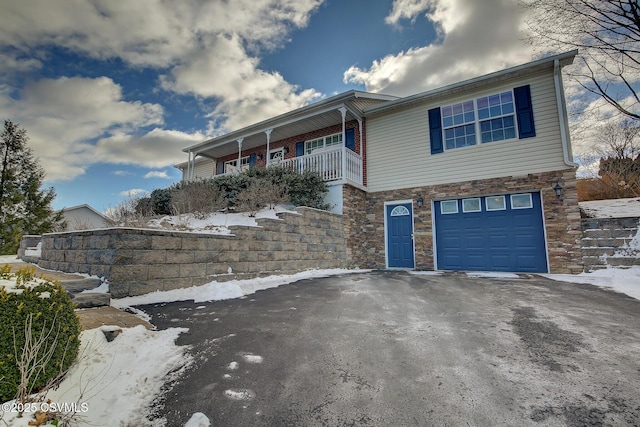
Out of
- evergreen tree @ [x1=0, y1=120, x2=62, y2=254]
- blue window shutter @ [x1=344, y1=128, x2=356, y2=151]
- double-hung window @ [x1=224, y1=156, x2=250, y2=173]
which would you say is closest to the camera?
blue window shutter @ [x1=344, y1=128, x2=356, y2=151]

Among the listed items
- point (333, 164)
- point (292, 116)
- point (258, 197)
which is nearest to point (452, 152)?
point (333, 164)

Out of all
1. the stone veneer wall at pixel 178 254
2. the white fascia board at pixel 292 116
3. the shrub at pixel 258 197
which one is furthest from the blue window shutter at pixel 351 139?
the stone veneer wall at pixel 178 254

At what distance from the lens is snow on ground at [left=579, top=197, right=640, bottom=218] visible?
6764 mm

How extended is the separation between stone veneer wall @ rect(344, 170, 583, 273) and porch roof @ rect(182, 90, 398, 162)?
299 centimetres

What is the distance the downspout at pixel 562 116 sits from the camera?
7172 millimetres

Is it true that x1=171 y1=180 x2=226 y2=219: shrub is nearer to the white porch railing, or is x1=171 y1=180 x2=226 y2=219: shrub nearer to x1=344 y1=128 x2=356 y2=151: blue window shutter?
the white porch railing

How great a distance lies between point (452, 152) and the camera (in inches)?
341

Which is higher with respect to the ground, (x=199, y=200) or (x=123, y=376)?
(x=199, y=200)

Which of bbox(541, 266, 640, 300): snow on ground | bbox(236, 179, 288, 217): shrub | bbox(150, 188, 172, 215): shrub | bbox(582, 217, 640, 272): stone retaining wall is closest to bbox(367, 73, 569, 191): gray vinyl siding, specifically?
bbox(582, 217, 640, 272): stone retaining wall

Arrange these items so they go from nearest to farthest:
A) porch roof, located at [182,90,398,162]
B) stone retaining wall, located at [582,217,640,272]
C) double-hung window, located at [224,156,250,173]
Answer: stone retaining wall, located at [582,217,640,272] < porch roof, located at [182,90,398,162] < double-hung window, located at [224,156,250,173]

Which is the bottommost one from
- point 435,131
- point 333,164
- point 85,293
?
point 85,293

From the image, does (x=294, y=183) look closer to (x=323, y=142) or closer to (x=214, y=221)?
(x=214, y=221)

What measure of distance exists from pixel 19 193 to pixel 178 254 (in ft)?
55.8

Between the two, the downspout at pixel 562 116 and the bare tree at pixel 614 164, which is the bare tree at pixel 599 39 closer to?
the downspout at pixel 562 116
